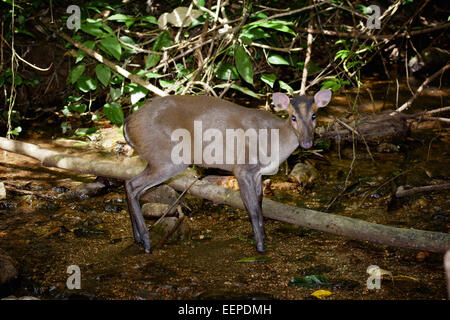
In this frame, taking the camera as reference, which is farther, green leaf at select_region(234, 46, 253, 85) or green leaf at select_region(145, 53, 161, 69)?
green leaf at select_region(145, 53, 161, 69)

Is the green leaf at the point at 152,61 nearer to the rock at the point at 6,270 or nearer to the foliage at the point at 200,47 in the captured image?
the foliage at the point at 200,47

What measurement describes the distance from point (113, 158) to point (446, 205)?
12.8 feet

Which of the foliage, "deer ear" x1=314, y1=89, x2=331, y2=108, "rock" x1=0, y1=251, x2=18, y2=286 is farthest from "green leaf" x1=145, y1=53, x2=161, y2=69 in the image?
"rock" x1=0, y1=251, x2=18, y2=286

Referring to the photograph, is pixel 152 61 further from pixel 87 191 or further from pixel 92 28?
pixel 87 191

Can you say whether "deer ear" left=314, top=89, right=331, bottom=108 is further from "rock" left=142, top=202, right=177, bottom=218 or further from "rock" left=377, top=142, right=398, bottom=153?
"rock" left=377, top=142, right=398, bottom=153

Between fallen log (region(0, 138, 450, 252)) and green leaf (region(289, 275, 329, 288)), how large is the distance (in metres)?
0.60

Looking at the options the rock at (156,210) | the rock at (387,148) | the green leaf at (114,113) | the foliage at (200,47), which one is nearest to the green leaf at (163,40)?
the foliage at (200,47)

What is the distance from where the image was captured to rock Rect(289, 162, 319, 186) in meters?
5.87

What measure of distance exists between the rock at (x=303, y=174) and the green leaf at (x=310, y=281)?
210 centimetres

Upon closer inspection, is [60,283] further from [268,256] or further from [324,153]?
[324,153]

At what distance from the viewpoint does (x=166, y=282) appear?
153 inches

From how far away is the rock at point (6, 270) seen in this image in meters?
3.67

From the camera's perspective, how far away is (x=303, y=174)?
19.4 feet

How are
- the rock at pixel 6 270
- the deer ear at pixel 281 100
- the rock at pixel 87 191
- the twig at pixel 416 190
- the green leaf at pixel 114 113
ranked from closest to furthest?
the rock at pixel 6 270, the twig at pixel 416 190, the deer ear at pixel 281 100, the rock at pixel 87 191, the green leaf at pixel 114 113
